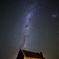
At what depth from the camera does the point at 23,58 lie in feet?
79.7

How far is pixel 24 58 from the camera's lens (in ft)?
79.3

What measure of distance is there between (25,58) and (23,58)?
28.8 inches

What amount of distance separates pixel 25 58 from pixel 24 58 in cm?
47

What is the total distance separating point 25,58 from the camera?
24.5 metres

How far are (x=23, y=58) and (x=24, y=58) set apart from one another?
39 centimetres
